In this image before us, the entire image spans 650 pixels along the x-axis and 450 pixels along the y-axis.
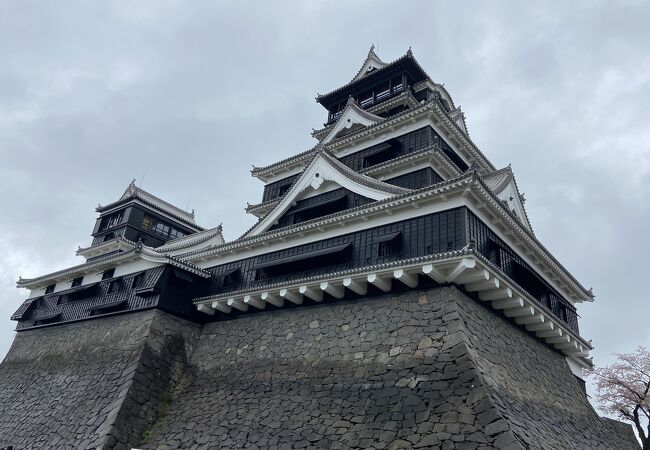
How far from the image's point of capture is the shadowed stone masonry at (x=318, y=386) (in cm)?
945

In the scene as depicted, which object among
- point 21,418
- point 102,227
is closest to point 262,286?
point 21,418

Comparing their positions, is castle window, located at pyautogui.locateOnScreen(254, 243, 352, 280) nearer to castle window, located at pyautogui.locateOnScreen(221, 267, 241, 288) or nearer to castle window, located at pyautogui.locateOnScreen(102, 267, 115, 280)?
castle window, located at pyautogui.locateOnScreen(221, 267, 241, 288)

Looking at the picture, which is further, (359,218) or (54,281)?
(54,281)

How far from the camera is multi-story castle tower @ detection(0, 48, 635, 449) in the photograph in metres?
10.2

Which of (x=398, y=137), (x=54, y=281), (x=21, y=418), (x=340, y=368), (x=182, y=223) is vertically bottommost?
(x=21, y=418)

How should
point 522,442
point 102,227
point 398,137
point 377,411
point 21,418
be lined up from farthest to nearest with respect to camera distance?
1. point 102,227
2. point 398,137
3. point 21,418
4. point 377,411
5. point 522,442

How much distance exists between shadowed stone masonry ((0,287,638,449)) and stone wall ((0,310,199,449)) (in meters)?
0.05

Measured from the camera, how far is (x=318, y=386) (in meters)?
11.5

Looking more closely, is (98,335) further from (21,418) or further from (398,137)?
(398,137)

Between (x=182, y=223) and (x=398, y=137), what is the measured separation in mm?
22004

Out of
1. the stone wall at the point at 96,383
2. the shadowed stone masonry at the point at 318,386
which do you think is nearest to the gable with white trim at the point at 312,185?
the shadowed stone masonry at the point at 318,386

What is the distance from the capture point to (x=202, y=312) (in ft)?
55.3

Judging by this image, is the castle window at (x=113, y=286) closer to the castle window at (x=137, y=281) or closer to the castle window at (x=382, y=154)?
the castle window at (x=137, y=281)

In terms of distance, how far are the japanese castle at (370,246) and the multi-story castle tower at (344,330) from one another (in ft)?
0.22
